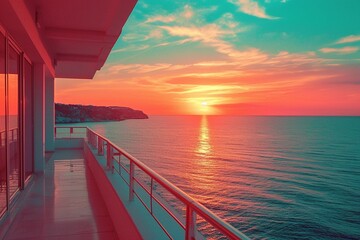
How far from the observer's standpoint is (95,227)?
3.47 metres

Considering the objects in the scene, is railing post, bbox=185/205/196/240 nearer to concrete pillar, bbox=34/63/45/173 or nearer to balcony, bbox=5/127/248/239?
balcony, bbox=5/127/248/239

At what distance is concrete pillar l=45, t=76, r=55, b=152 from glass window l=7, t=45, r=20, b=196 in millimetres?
5360

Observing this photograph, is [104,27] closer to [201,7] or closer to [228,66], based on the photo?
[201,7]

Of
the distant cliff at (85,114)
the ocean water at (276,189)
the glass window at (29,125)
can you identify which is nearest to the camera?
the glass window at (29,125)

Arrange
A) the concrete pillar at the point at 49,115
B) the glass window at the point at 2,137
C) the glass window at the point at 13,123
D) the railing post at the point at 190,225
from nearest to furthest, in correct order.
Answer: the railing post at the point at 190,225, the glass window at the point at 2,137, the glass window at the point at 13,123, the concrete pillar at the point at 49,115

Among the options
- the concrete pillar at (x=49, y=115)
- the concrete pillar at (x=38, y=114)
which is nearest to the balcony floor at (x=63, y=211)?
the concrete pillar at (x=38, y=114)

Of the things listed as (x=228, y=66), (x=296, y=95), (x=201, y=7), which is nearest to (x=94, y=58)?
(x=201, y=7)

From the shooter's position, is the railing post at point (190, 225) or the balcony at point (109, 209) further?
the balcony at point (109, 209)

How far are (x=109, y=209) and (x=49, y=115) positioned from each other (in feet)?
22.9

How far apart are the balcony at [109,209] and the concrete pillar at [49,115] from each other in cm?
378

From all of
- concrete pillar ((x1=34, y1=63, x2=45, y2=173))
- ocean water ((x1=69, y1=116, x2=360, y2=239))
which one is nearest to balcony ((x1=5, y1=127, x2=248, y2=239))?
concrete pillar ((x1=34, y1=63, x2=45, y2=173))

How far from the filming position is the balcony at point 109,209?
1.67 m

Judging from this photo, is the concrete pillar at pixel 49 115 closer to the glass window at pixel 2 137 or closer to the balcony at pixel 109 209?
the balcony at pixel 109 209

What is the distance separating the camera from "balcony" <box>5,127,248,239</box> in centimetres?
167
